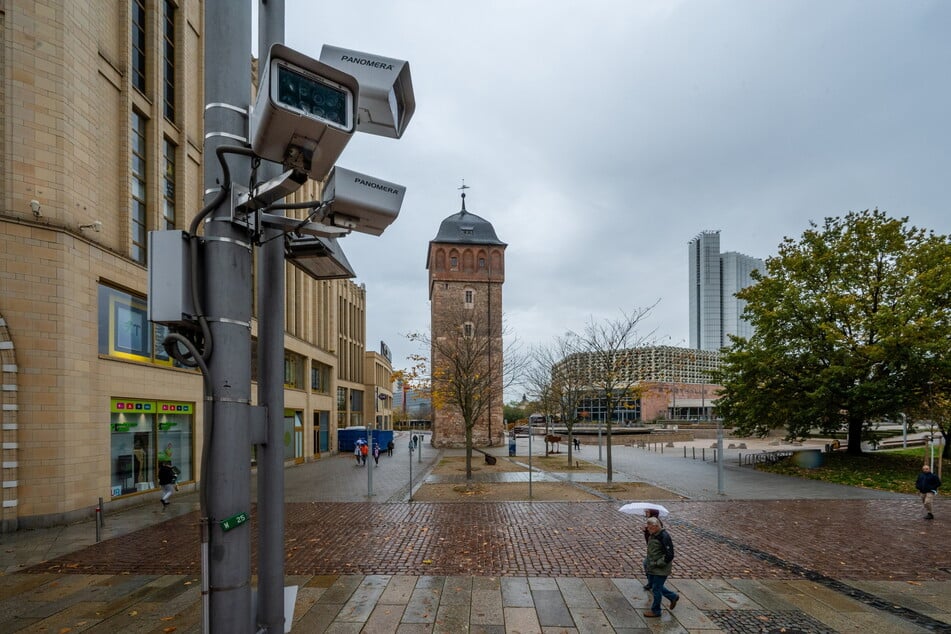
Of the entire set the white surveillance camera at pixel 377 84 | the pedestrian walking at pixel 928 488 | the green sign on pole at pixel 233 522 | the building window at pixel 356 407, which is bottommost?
the building window at pixel 356 407

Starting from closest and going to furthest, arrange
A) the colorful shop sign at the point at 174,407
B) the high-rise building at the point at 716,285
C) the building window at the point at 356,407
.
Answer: the colorful shop sign at the point at 174,407 → the building window at the point at 356,407 → the high-rise building at the point at 716,285

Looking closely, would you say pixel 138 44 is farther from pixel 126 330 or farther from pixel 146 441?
pixel 146 441

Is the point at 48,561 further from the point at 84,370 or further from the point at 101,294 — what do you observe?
the point at 101,294

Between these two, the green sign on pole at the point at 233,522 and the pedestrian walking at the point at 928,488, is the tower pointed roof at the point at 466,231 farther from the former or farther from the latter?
the green sign on pole at the point at 233,522

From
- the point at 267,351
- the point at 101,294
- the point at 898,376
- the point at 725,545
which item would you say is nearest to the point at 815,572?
the point at 725,545

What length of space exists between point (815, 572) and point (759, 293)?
22.0 meters

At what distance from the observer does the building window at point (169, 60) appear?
62.6ft

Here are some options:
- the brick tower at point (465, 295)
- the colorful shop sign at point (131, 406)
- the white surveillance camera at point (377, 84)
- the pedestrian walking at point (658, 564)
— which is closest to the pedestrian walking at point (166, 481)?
the colorful shop sign at point (131, 406)

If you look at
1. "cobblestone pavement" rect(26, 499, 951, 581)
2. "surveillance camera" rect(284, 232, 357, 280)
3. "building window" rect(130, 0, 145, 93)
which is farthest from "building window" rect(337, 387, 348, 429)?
"surveillance camera" rect(284, 232, 357, 280)

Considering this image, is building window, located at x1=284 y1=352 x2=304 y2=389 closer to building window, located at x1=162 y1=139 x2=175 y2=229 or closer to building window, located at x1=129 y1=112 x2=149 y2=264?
building window, located at x1=162 y1=139 x2=175 y2=229

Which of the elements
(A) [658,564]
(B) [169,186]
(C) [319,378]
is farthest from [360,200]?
(C) [319,378]

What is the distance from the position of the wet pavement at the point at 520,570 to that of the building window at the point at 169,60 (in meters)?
12.7

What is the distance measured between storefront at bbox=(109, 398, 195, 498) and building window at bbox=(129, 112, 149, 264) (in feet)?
14.6

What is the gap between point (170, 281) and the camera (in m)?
2.89
